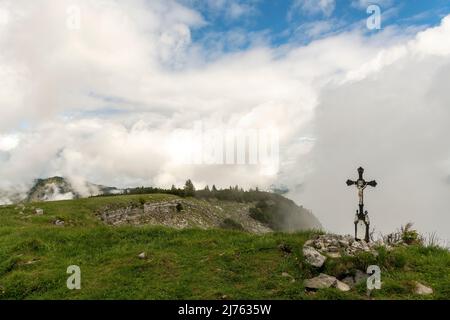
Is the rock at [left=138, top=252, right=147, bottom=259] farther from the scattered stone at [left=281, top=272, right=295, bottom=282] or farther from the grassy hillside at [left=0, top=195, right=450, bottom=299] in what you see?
the scattered stone at [left=281, top=272, right=295, bottom=282]

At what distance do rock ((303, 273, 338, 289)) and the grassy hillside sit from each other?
33 centimetres

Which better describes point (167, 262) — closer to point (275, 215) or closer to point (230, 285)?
point (230, 285)

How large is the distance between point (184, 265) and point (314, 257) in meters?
5.98

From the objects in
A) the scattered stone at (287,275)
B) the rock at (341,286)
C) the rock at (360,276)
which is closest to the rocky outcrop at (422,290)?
the rock at (360,276)

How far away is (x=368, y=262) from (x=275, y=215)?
363ft

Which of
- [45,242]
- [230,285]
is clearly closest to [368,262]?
[230,285]

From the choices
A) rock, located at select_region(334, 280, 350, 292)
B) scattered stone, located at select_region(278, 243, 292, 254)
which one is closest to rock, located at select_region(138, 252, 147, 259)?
scattered stone, located at select_region(278, 243, 292, 254)

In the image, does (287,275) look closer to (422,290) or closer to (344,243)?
(344,243)

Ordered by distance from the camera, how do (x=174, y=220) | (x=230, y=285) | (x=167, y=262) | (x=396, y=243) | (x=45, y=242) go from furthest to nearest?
(x=174, y=220)
(x=45, y=242)
(x=396, y=243)
(x=167, y=262)
(x=230, y=285)

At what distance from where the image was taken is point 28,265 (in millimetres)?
19359

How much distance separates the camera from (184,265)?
1806 cm

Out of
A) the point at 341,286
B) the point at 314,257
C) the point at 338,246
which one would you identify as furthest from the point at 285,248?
the point at 341,286

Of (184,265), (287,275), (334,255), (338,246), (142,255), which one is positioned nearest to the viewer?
(287,275)

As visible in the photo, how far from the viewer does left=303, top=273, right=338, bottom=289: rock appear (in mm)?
14833
